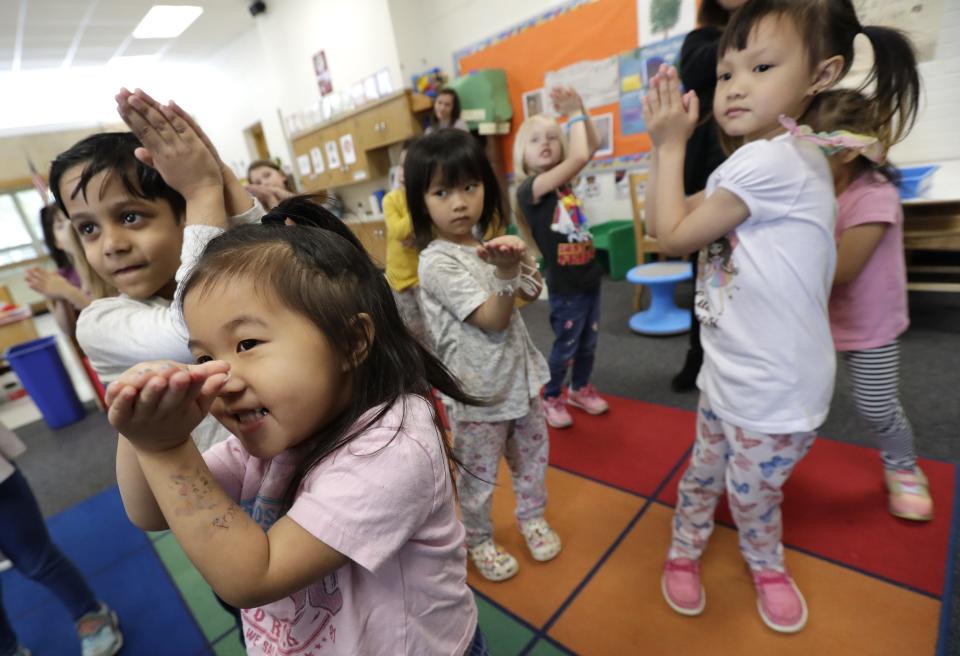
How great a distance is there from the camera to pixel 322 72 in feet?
16.3

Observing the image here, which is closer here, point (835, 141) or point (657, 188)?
point (835, 141)

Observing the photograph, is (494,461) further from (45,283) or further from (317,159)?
(317,159)

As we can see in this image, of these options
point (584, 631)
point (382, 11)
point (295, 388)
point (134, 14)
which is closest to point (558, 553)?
point (584, 631)

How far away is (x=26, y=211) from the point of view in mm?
8773

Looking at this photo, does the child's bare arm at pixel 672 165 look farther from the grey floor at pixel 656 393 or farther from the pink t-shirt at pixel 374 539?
the grey floor at pixel 656 393

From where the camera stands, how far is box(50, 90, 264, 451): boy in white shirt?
693 millimetres

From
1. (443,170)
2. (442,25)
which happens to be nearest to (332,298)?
(443,170)

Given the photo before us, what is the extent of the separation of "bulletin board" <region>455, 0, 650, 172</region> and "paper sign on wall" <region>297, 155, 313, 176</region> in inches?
86.7

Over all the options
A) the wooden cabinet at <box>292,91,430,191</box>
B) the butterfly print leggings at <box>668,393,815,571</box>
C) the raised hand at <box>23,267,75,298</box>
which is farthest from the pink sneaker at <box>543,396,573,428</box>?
the wooden cabinet at <box>292,91,430,191</box>

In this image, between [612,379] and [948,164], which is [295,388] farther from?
[948,164]

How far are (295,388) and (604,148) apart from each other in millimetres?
3614

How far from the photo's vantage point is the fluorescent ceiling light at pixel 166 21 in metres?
4.68

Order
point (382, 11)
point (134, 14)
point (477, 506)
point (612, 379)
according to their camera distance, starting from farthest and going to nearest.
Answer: point (134, 14) < point (382, 11) < point (612, 379) < point (477, 506)

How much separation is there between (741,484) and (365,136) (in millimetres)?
4229
